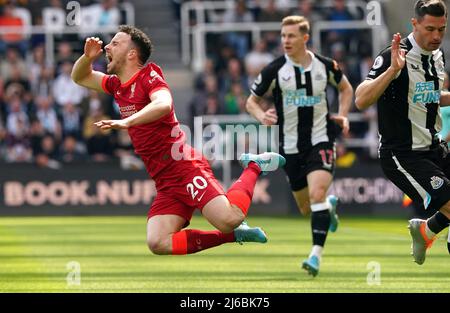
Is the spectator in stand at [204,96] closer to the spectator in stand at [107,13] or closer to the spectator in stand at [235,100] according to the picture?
the spectator in stand at [235,100]

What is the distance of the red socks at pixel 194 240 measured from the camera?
1011 cm

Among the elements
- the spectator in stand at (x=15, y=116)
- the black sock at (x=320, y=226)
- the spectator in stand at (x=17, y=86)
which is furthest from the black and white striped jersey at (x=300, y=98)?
the spectator in stand at (x=17, y=86)

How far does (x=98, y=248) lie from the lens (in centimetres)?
1540

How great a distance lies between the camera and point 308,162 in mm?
12656

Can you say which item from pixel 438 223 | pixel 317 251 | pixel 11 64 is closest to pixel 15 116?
pixel 11 64

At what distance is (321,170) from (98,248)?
4180mm

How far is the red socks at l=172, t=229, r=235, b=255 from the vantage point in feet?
33.2

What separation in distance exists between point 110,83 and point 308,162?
120 inches

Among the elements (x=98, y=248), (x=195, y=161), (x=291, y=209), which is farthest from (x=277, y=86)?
(x=291, y=209)

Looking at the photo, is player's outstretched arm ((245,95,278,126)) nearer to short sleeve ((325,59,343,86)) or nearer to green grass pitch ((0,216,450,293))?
short sleeve ((325,59,343,86))

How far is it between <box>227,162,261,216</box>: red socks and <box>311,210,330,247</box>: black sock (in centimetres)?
162

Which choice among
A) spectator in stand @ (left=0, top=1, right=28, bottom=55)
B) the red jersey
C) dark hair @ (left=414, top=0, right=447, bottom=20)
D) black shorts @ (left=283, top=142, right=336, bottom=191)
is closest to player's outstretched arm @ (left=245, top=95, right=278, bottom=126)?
black shorts @ (left=283, top=142, right=336, bottom=191)

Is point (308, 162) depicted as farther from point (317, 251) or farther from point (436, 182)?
point (436, 182)
